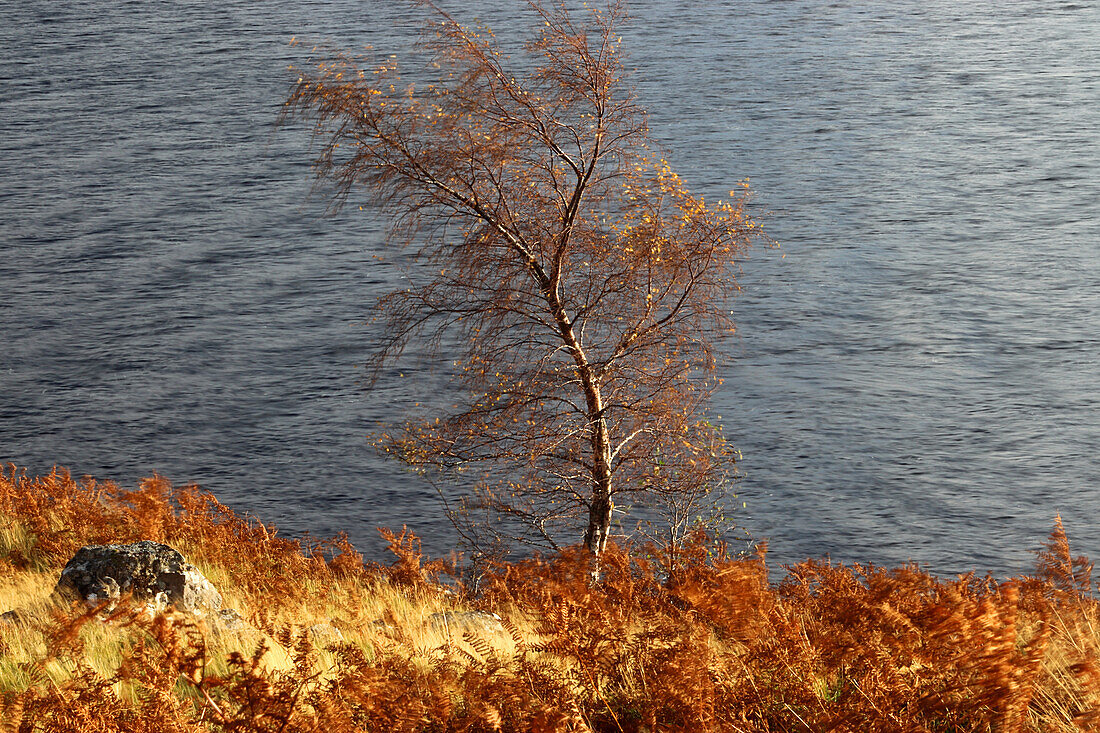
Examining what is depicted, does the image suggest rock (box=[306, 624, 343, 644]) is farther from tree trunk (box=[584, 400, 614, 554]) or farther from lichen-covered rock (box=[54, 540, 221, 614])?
tree trunk (box=[584, 400, 614, 554])

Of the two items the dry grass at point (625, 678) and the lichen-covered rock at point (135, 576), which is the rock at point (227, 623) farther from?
the lichen-covered rock at point (135, 576)

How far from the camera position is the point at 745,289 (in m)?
40.8

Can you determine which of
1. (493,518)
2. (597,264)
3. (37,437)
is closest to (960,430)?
(493,518)

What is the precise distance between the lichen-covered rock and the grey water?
1444 cm

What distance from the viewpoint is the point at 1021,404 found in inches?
1238

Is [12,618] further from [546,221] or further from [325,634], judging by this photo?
[546,221]

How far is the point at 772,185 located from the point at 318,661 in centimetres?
4656

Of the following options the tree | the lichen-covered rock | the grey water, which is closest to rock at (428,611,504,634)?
the lichen-covered rock

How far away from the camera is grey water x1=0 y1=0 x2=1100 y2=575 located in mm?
27984

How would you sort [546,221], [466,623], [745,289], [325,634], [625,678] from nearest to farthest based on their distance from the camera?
[625,678] → [325,634] → [466,623] → [546,221] → [745,289]

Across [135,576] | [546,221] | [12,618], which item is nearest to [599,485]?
[546,221]

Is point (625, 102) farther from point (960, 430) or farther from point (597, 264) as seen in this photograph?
point (960, 430)

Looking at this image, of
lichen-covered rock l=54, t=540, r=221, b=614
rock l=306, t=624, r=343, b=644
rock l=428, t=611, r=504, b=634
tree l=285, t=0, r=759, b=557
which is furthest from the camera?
tree l=285, t=0, r=759, b=557

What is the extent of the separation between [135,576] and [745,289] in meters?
32.7
